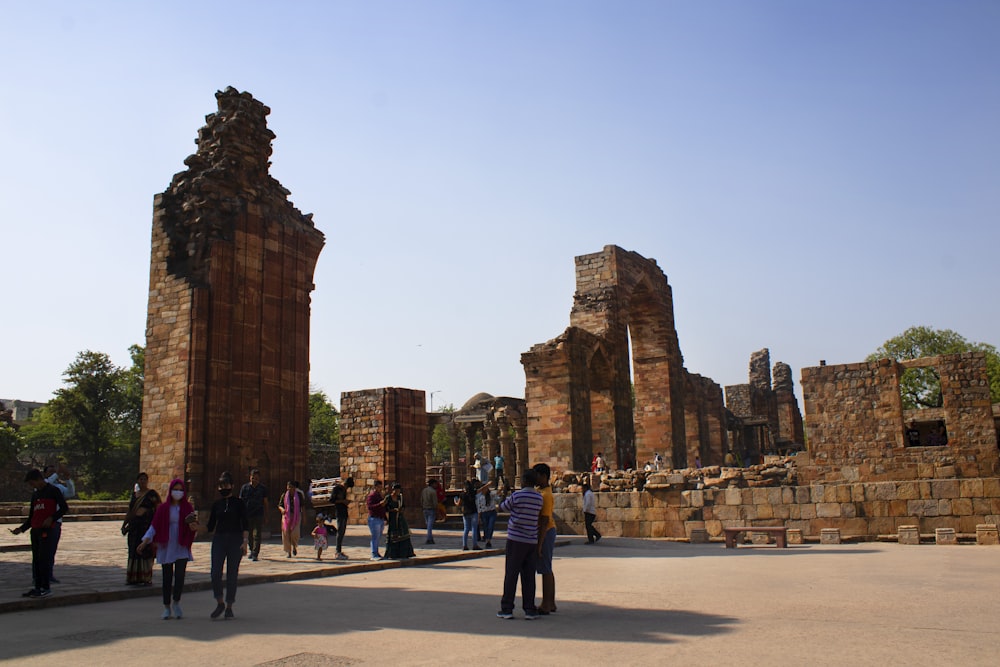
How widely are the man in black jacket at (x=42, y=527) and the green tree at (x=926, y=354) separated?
4232 cm

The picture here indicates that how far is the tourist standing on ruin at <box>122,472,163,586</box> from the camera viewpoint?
302 inches

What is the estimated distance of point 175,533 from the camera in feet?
21.9

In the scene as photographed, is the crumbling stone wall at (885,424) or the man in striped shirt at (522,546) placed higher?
the crumbling stone wall at (885,424)

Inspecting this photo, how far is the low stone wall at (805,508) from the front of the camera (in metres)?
14.3

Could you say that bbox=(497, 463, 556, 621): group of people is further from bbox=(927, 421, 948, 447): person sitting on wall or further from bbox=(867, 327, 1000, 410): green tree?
bbox=(867, 327, 1000, 410): green tree

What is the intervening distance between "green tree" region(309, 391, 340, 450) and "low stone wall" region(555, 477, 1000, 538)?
1813 inches

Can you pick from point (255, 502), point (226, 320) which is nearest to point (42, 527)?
point (255, 502)

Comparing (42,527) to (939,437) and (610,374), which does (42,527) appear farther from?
(939,437)

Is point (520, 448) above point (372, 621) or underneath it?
above

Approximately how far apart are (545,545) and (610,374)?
1821 centimetres


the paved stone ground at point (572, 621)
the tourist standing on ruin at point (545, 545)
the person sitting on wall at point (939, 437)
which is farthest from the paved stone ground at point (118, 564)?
the person sitting on wall at point (939, 437)

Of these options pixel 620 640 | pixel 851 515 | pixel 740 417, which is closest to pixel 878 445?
pixel 851 515

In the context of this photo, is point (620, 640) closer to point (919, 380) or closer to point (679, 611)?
point (679, 611)

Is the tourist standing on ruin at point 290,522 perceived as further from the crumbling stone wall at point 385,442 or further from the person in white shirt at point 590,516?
the crumbling stone wall at point 385,442
